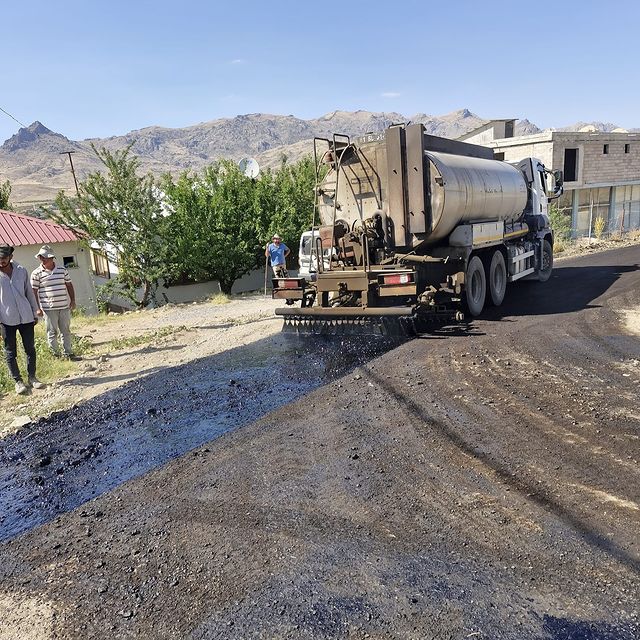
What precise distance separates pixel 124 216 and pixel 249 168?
5.90 meters

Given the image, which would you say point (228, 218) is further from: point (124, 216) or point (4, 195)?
point (4, 195)

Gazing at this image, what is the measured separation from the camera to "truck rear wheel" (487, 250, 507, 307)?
A: 11875mm

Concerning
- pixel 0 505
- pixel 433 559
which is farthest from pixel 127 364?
pixel 433 559

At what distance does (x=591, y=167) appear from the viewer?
3212cm

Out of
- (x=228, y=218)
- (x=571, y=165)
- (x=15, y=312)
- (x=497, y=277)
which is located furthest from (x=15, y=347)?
(x=571, y=165)

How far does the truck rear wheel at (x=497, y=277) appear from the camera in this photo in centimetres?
1188

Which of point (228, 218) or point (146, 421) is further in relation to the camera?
point (228, 218)

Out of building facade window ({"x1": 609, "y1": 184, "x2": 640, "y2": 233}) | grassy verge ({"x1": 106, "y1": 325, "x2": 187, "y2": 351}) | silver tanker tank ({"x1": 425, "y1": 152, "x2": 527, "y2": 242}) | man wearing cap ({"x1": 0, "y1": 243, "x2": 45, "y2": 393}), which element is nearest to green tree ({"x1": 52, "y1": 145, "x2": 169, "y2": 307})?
grassy verge ({"x1": 106, "y1": 325, "x2": 187, "y2": 351})

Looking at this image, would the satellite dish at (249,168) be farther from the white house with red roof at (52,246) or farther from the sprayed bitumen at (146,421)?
→ the sprayed bitumen at (146,421)

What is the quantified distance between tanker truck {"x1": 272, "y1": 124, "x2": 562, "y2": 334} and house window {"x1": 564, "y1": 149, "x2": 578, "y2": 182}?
2359 cm

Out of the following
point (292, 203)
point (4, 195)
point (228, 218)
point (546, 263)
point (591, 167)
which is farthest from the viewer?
point (591, 167)

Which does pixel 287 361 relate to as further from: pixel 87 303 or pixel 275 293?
pixel 87 303

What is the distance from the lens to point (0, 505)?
4.67 m

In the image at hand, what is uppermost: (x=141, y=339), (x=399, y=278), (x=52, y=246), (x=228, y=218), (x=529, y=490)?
(x=228, y=218)
